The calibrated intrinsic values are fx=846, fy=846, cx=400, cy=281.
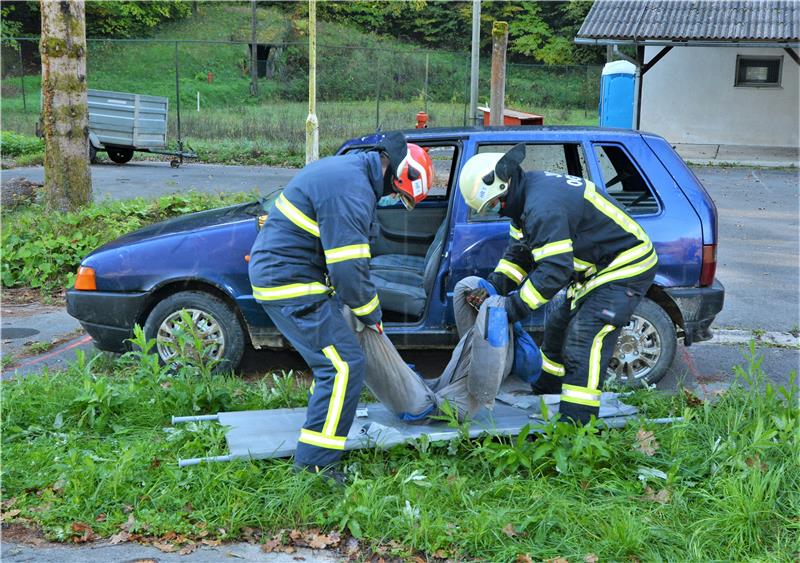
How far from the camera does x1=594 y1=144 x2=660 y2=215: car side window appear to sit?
19.4ft

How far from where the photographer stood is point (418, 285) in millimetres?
6168

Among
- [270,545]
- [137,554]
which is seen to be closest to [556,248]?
[270,545]

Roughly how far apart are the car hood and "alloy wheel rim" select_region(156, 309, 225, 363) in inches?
23.1

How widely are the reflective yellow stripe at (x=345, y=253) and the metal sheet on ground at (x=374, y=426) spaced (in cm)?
104

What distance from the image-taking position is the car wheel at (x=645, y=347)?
5.78m

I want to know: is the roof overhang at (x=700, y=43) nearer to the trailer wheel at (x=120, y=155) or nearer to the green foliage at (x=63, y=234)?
the trailer wheel at (x=120, y=155)

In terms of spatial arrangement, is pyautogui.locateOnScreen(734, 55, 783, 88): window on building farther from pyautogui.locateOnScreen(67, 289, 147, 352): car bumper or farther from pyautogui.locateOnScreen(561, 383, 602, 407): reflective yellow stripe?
pyautogui.locateOnScreen(67, 289, 147, 352): car bumper

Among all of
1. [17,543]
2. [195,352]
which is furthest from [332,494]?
[195,352]

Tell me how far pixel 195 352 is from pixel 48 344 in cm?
212

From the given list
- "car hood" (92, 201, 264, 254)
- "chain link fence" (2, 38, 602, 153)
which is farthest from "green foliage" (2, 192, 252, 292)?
"chain link fence" (2, 38, 602, 153)

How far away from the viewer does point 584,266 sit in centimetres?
485

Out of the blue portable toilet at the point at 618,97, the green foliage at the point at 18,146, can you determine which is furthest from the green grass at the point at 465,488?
the green foliage at the point at 18,146

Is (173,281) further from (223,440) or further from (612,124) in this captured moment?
(612,124)

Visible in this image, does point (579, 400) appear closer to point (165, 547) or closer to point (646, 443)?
point (646, 443)
